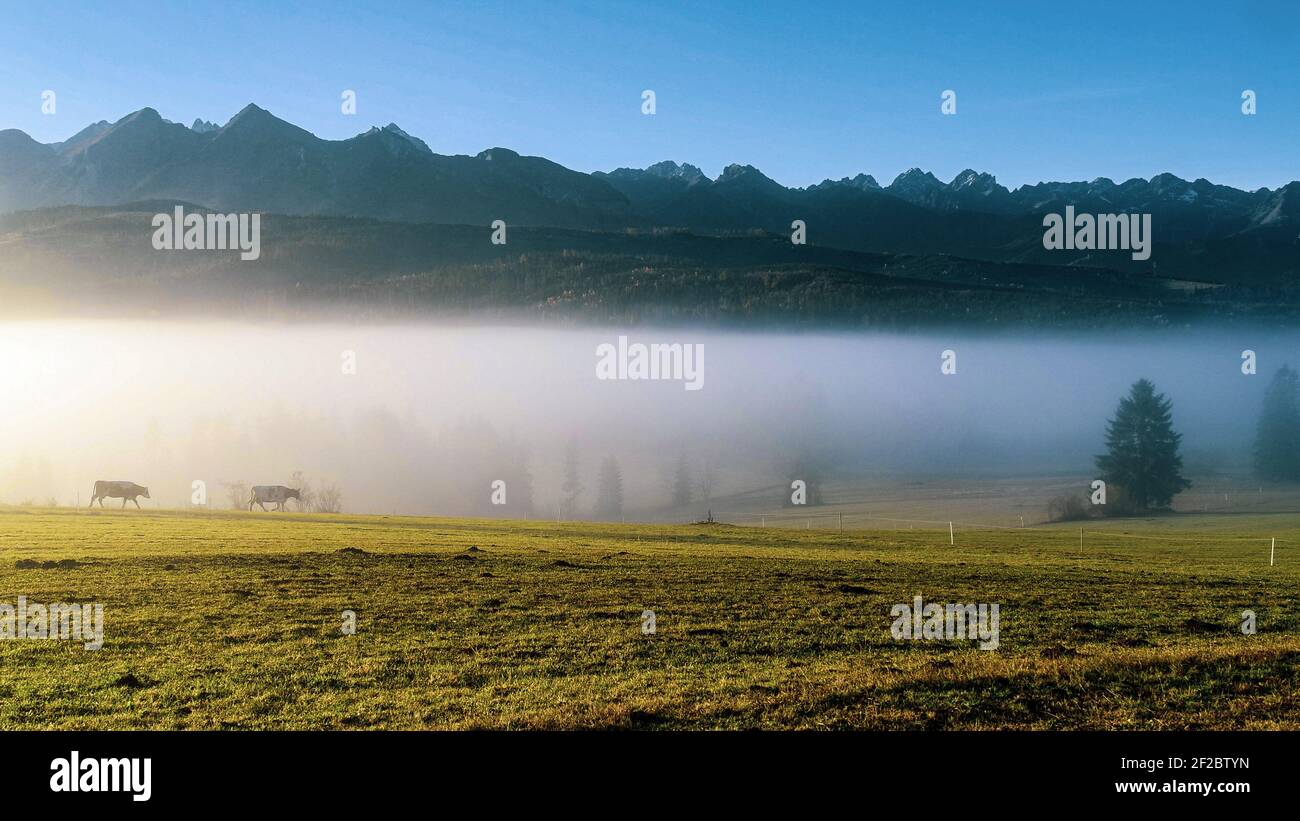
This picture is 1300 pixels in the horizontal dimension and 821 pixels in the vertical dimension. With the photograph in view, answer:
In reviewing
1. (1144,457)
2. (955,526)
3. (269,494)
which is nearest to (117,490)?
(269,494)

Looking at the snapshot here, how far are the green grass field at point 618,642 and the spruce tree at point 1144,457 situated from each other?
11079cm

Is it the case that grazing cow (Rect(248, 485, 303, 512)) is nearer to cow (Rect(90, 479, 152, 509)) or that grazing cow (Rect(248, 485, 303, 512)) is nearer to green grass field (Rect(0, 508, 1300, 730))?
cow (Rect(90, 479, 152, 509))

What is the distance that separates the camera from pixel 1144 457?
163 m

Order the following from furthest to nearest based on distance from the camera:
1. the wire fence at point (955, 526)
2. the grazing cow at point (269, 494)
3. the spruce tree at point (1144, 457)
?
1. the spruce tree at point (1144, 457)
2. the grazing cow at point (269, 494)
3. the wire fence at point (955, 526)

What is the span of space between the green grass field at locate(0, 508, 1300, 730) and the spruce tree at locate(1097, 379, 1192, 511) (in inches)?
4362

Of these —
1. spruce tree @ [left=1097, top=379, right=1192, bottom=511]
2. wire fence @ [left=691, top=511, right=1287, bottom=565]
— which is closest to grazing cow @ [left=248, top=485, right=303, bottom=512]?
wire fence @ [left=691, top=511, right=1287, bottom=565]

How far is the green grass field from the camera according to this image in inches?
707

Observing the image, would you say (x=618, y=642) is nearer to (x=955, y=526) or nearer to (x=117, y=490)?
(x=955, y=526)

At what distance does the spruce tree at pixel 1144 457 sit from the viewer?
16012 cm

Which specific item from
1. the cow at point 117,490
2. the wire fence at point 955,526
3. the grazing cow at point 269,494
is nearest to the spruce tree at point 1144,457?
the wire fence at point 955,526

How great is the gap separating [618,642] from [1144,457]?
161m

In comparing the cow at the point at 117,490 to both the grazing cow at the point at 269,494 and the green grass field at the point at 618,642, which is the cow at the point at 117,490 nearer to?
the grazing cow at the point at 269,494

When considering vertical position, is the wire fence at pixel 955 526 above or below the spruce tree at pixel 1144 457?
Result: below

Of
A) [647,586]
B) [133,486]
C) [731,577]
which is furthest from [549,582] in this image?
[133,486]
